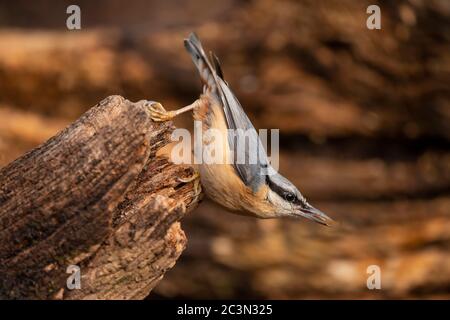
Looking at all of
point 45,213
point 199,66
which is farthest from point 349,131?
point 45,213

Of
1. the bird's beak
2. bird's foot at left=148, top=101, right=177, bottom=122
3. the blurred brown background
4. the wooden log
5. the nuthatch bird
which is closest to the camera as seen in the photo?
the wooden log

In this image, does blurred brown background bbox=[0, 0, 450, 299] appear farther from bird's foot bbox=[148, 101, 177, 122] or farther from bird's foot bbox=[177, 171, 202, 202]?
bird's foot bbox=[148, 101, 177, 122]

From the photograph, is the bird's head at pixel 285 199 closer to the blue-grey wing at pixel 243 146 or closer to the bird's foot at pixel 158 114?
the blue-grey wing at pixel 243 146

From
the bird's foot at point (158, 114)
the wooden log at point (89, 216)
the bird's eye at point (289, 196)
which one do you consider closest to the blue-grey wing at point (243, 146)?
the bird's eye at point (289, 196)

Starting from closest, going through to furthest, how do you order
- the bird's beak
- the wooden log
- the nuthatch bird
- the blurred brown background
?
the wooden log → the nuthatch bird → the bird's beak → the blurred brown background

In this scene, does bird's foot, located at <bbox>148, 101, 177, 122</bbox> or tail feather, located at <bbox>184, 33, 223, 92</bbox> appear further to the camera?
tail feather, located at <bbox>184, 33, 223, 92</bbox>

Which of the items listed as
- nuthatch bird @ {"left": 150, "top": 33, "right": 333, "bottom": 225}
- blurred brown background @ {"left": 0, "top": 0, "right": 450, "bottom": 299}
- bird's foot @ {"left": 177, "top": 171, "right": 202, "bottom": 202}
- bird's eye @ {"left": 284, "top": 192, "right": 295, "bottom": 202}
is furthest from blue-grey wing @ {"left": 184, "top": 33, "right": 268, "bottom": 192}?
blurred brown background @ {"left": 0, "top": 0, "right": 450, "bottom": 299}

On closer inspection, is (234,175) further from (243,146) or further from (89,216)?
(89,216)

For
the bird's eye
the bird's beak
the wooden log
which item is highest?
the bird's eye
